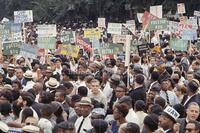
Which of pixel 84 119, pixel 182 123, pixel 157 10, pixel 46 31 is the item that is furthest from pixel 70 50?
pixel 182 123

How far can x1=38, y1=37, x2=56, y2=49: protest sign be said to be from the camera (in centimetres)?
1671

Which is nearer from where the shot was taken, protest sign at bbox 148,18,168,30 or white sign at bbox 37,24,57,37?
white sign at bbox 37,24,57,37

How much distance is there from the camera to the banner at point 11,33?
55.9 ft

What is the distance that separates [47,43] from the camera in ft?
55.2

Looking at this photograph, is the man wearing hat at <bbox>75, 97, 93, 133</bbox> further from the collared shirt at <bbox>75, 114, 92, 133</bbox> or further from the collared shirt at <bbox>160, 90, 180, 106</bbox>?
the collared shirt at <bbox>160, 90, 180, 106</bbox>

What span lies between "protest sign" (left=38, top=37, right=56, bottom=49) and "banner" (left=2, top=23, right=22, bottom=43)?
639 mm

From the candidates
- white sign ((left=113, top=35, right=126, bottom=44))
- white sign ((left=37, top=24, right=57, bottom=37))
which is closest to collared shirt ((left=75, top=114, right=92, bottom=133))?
white sign ((left=113, top=35, right=126, bottom=44))

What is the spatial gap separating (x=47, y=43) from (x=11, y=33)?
1309 millimetres

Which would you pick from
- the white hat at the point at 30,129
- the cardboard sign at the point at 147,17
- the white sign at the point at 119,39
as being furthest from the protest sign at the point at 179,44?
the white hat at the point at 30,129

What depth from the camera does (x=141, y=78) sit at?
10.8m

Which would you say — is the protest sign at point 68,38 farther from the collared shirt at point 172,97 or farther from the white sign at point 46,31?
the collared shirt at point 172,97

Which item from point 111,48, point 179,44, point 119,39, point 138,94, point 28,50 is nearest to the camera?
point 138,94

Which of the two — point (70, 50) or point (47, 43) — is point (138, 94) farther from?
point (47, 43)

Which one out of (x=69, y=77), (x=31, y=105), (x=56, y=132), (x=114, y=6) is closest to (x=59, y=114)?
(x=31, y=105)
